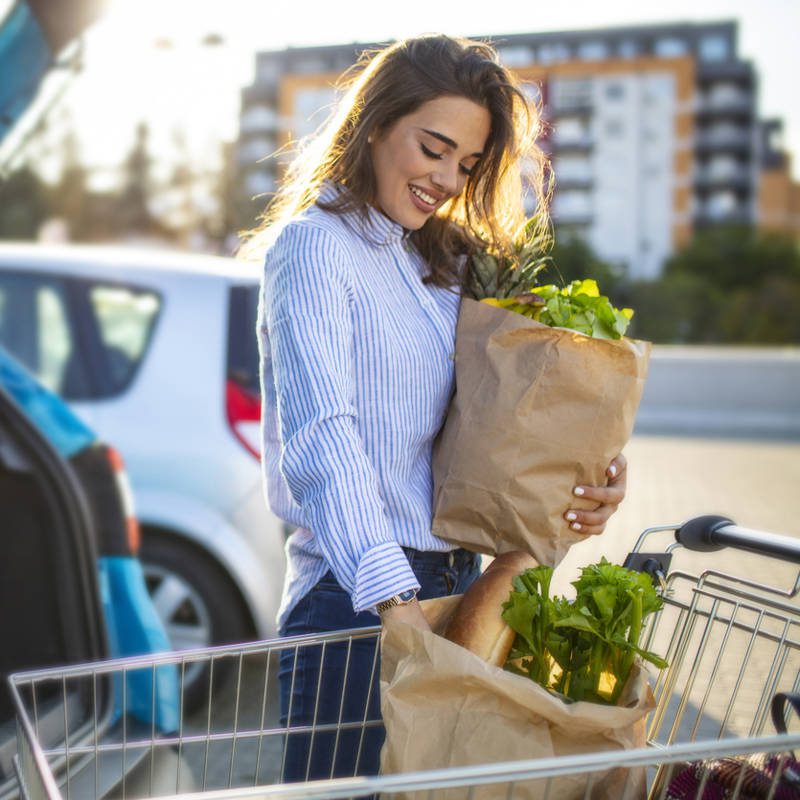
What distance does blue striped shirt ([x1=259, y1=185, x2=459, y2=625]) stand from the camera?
1.86 meters

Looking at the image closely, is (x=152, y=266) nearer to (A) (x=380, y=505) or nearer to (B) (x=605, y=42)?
(A) (x=380, y=505)

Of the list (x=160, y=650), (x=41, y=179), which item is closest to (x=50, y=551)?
(x=160, y=650)

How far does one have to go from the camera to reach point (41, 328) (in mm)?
5074

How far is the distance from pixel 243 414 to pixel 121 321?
72cm

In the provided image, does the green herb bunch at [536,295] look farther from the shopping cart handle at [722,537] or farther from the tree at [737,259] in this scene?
the tree at [737,259]

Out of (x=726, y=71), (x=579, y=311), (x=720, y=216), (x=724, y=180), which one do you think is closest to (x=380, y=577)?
(x=579, y=311)

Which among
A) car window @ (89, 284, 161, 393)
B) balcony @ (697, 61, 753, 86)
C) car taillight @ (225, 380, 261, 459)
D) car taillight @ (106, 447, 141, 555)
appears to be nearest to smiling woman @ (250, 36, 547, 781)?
car taillight @ (106, 447, 141, 555)

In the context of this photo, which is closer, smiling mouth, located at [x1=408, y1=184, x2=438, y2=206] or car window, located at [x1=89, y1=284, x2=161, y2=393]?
smiling mouth, located at [x1=408, y1=184, x2=438, y2=206]

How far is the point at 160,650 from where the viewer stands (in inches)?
132

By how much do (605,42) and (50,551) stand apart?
80.9 metres

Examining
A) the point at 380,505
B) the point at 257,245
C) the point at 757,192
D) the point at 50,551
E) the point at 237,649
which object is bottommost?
the point at 50,551

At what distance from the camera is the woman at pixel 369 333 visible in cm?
193

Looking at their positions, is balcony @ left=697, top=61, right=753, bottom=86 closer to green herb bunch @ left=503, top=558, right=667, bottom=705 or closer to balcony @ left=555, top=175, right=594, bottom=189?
balcony @ left=555, top=175, right=594, bottom=189

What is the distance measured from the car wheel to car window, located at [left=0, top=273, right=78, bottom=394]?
80cm
